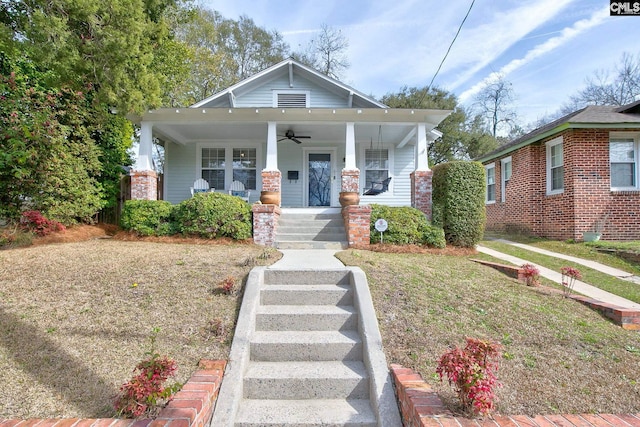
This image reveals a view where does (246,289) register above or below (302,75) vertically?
below

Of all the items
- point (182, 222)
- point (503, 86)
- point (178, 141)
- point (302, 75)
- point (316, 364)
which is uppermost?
point (503, 86)

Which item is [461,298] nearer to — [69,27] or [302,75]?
[69,27]

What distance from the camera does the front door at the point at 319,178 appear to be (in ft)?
38.2

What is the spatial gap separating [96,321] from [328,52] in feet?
80.3

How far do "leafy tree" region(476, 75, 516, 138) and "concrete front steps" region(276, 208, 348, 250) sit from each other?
26.5m

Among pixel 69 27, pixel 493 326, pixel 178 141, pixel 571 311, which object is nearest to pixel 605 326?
pixel 571 311

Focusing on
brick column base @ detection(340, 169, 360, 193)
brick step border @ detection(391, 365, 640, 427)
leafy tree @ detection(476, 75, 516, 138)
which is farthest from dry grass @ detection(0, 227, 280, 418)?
leafy tree @ detection(476, 75, 516, 138)

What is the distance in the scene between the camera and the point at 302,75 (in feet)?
37.3

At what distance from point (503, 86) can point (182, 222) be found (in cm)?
3115

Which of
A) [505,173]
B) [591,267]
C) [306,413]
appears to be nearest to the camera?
[306,413]

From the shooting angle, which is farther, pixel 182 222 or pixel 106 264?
pixel 182 222

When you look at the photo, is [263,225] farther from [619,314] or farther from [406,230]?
[619,314]

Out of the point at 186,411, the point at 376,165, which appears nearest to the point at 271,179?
the point at 376,165

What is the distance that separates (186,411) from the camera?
7.06ft
